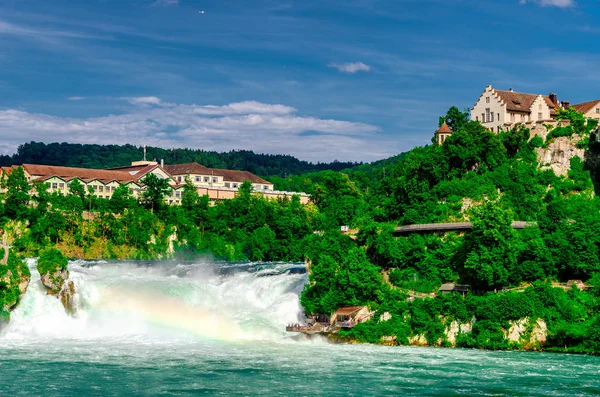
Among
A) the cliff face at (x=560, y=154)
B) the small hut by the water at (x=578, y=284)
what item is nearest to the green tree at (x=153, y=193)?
the cliff face at (x=560, y=154)

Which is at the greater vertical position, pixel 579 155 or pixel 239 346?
pixel 579 155

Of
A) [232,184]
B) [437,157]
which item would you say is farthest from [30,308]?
[232,184]

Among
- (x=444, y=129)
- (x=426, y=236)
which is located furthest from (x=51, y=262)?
(x=444, y=129)

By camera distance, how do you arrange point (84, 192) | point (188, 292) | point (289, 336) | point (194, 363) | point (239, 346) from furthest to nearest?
point (84, 192) → point (188, 292) → point (289, 336) → point (239, 346) → point (194, 363)

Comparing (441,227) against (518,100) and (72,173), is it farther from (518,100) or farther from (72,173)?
(72,173)

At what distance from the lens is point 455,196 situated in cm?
6988

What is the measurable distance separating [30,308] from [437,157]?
3670 cm

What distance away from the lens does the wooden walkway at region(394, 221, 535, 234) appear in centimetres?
6220

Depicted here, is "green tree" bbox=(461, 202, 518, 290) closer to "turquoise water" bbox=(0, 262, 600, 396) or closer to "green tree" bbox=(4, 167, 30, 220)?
"turquoise water" bbox=(0, 262, 600, 396)

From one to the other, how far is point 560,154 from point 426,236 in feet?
57.3

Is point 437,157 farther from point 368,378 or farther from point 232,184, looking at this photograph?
point 232,184

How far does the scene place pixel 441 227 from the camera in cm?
6431

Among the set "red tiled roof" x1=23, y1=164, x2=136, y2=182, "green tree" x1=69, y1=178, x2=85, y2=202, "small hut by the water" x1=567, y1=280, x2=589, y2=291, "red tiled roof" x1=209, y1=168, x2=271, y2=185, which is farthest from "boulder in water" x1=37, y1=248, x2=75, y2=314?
"red tiled roof" x1=209, y1=168, x2=271, y2=185

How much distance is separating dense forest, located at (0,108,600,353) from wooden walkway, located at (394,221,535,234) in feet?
1.79
